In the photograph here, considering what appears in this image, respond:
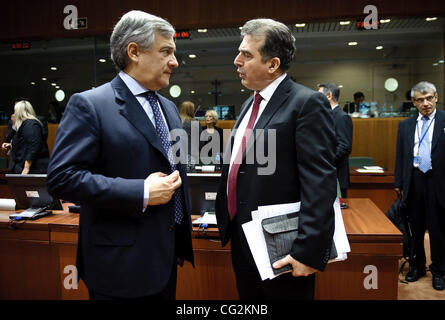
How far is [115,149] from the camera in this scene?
3.67 feet

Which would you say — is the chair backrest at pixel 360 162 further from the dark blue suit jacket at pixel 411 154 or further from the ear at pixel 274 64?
the ear at pixel 274 64

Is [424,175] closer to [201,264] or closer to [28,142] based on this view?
[201,264]

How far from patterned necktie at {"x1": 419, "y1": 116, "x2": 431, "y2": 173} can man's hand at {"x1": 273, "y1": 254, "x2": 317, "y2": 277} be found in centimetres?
243

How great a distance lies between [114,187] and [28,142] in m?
A: 3.82

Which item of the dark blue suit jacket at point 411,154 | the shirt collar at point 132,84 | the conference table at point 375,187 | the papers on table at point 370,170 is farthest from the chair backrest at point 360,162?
the shirt collar at point 132,84

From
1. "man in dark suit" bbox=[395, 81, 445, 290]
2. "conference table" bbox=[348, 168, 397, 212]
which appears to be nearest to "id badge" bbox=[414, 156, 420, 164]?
"man in dark suit" bbox=[395, 81, 445, 290]

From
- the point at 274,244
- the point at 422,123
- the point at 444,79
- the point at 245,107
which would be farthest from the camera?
the point at 444,79

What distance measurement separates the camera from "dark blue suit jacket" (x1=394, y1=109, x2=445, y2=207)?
2967 mm

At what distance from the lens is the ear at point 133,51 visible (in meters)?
1.20

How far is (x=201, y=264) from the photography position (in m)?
2.19

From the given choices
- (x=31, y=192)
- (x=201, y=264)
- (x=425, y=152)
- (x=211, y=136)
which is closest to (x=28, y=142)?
(x=31, y=192)
